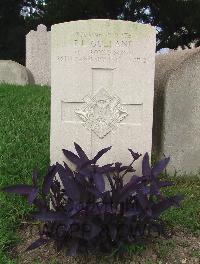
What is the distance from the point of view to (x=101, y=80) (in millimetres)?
3090

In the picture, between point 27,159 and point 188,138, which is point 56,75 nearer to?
point 27,159

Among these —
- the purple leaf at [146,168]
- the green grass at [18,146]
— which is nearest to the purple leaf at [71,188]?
the purple leaf at [146,168]

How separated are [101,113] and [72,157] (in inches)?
15.8

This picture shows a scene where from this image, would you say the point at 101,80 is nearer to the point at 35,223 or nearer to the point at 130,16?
the point at 35,223

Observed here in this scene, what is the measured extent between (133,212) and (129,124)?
73 centimetres

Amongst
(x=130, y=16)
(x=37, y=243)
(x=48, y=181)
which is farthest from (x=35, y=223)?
(x=130, y=16)

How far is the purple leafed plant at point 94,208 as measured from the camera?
2.71 m

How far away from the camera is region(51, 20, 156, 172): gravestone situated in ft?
10.0

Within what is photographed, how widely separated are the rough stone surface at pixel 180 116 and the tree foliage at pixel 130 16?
12715 millimetres

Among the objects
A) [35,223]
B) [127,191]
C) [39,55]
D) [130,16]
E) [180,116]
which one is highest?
[130,16]

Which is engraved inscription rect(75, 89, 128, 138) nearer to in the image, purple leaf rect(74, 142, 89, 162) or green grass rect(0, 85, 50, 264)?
purple leaf rect(74, 142, 89, 162)

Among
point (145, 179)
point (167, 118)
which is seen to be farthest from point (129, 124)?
point (167, 118)

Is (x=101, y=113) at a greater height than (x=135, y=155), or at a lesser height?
greater

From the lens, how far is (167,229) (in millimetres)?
3230
